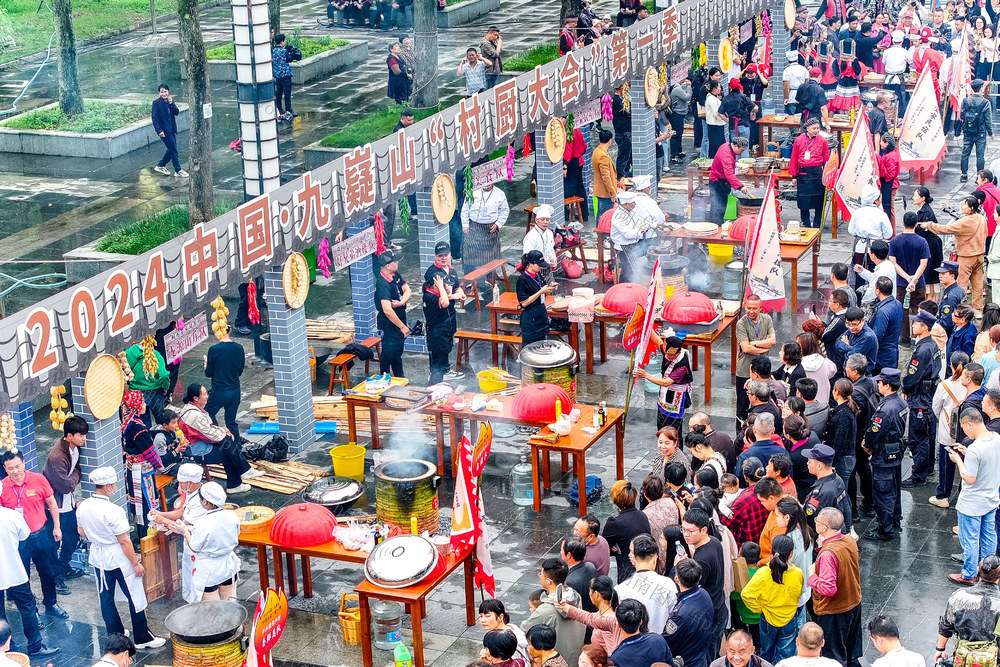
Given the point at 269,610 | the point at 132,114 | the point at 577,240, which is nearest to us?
the point at 269,610

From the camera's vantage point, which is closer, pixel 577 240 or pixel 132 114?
pixel 577 240

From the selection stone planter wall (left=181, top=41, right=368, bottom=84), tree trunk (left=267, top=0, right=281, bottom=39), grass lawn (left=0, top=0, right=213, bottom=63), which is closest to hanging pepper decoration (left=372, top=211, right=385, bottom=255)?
stone planter wall (left=181, top=41, right=368, bottom=84)

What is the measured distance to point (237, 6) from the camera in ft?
56.1

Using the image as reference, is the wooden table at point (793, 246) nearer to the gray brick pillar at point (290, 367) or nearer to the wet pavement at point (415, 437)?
the wet pavement at point (415, 437)

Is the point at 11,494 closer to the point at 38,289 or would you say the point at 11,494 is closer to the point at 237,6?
the point at 237,6

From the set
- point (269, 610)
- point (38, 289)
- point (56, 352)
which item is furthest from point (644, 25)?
point (269, 610)

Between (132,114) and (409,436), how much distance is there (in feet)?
53.8

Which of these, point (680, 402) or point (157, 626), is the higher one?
point (680, 402)

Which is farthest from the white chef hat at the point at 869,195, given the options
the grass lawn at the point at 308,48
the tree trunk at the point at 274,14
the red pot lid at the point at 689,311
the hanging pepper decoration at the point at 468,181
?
the grass lawn at the point at 308,48

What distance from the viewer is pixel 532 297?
18359mm

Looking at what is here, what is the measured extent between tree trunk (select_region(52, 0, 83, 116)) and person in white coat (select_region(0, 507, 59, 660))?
61.9 feet

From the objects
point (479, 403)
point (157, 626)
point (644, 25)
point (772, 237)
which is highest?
point (644, 25)

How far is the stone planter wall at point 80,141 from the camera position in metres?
29.8

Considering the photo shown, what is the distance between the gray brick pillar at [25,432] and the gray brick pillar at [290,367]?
3546 millimetres
